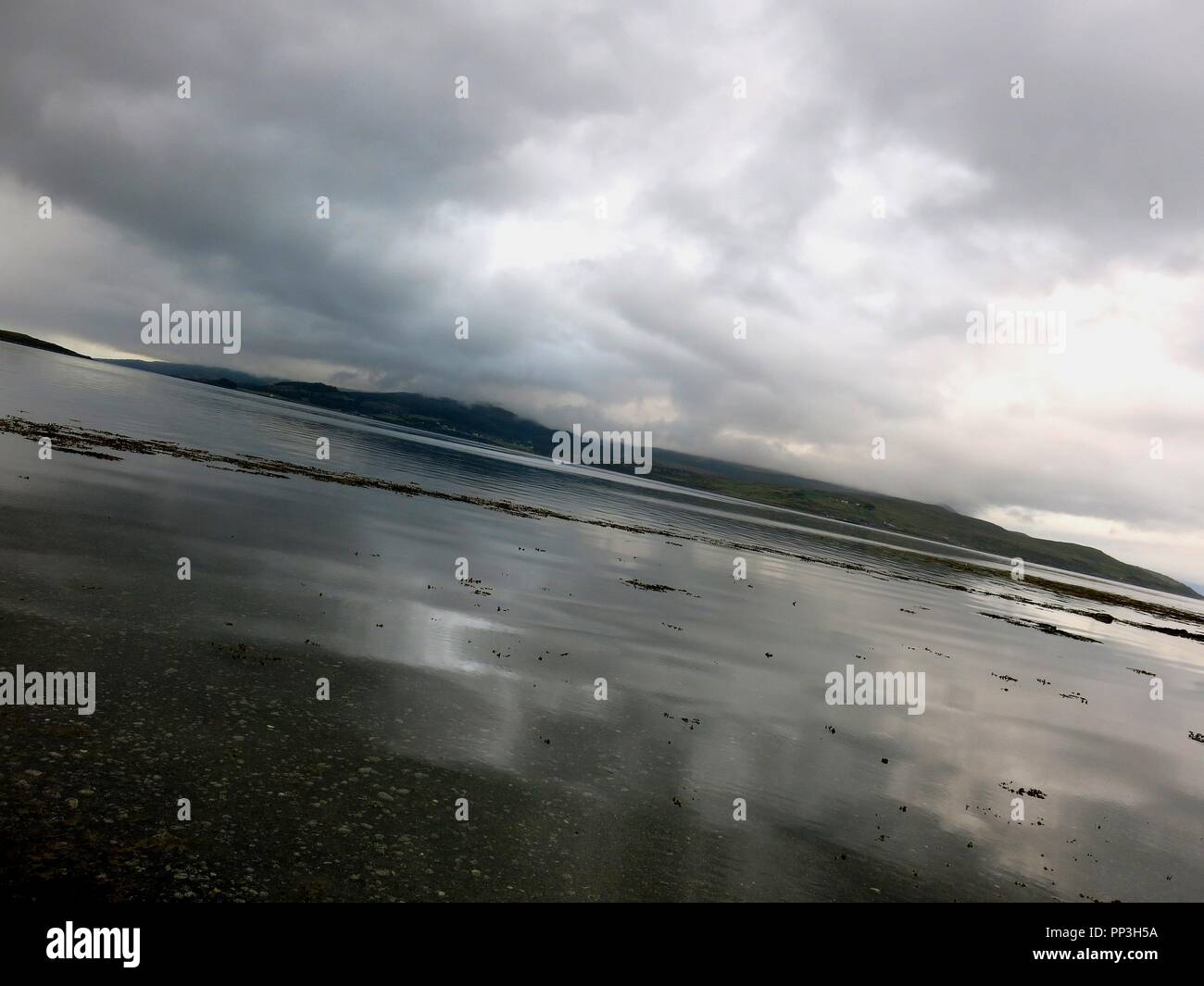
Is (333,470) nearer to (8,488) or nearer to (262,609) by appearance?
(8,488)

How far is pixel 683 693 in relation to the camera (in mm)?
25891

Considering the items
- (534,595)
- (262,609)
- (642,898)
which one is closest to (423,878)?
(642,898)

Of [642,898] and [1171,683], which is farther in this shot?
[1171,683]

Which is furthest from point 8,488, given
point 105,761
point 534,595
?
point 105,761

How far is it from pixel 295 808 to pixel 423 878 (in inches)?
126

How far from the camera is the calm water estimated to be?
16547 mm

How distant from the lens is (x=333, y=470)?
88000 mm

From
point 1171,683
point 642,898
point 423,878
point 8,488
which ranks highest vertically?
point 8,488

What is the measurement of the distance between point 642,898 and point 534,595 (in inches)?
1063

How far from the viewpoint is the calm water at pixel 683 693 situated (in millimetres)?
16547
